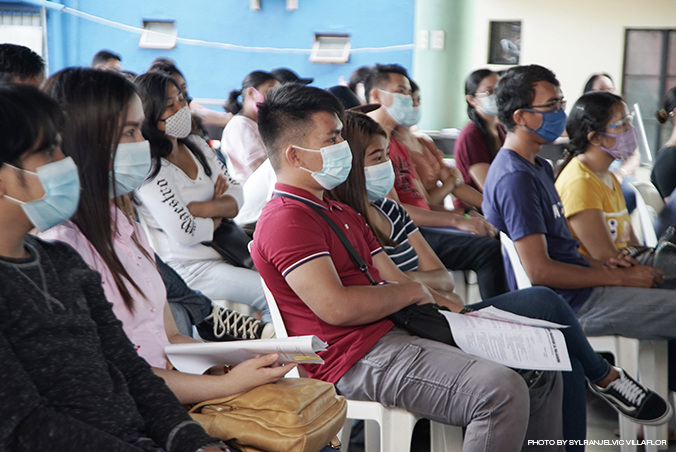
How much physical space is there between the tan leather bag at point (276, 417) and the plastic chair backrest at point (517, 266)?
1361 mm

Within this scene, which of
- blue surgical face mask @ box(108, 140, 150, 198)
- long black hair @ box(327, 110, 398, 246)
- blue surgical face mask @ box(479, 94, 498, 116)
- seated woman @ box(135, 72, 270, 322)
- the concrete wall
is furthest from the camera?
the concrete wall

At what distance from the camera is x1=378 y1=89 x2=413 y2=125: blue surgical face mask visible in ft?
11.8

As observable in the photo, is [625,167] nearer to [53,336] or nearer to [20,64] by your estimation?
[20,64]

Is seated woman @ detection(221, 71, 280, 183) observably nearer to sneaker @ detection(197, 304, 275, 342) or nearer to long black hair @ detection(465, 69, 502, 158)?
long black hair @ detection(465, 69, 502, 158)

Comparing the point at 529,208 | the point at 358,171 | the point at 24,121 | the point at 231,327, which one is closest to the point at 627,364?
the point at 529,208

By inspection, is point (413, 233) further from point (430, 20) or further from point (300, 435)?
point (430, 20)

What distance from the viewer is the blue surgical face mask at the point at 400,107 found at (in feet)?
11.8

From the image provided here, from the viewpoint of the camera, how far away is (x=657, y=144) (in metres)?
6.96

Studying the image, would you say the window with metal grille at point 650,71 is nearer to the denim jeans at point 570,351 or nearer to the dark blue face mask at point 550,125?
the dark blue face mask at point 550,125

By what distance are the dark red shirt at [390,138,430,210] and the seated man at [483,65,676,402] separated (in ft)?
2.05

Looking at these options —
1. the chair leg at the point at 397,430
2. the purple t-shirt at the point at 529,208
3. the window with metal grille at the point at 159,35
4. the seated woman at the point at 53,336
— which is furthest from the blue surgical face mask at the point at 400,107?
the window with metal grille at the point at 159,35

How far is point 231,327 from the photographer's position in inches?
79.9

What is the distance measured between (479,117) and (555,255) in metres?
1.83

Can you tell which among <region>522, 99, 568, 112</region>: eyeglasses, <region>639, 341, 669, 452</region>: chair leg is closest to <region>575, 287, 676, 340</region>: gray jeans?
<region>639, 341, 669, 452</region>: chair leg
